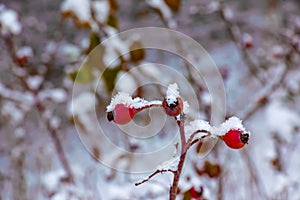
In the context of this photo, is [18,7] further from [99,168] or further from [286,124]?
[286,124]

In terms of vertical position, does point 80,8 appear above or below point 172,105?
above

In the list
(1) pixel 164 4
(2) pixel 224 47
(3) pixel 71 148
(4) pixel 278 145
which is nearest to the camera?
(1) pixel 164 4

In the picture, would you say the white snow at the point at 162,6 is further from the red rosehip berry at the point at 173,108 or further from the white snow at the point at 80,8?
the red rosehip berry at the point at 173,108

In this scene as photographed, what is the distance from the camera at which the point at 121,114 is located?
491mm

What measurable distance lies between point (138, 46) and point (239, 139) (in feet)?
2.35

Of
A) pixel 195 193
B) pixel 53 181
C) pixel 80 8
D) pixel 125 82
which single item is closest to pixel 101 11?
pixel 80 8

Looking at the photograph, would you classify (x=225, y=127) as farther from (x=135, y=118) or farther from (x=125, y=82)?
(x=135, y=118)

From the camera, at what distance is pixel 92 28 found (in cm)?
117

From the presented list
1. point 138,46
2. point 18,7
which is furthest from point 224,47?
point 138,46

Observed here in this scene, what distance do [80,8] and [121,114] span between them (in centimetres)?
74

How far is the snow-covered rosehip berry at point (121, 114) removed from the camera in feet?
1.61

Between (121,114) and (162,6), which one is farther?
(162,6)

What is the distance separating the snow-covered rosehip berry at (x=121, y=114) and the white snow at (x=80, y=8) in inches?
28.0

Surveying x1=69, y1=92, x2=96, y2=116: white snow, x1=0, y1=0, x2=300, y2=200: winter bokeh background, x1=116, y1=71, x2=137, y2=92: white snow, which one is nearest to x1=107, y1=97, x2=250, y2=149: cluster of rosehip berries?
x1=0, y1=0, x2=300, y2=200: winter bokeh background
